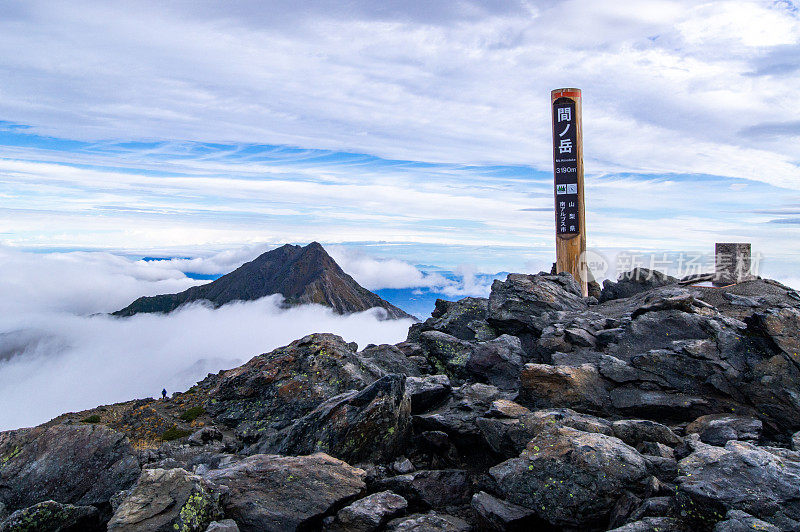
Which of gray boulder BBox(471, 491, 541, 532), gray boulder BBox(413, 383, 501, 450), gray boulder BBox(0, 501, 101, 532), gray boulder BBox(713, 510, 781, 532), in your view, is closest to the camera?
gray boulder BBox(713, 510, 781, 532)

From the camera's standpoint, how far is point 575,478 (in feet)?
34.9

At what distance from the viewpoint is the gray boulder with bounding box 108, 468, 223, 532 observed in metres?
10.2

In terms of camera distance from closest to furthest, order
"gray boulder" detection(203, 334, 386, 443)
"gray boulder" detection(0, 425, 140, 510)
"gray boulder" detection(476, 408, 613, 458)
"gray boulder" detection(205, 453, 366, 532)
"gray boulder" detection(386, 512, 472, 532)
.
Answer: "gray boulder" detection(386, 512, 472, 532) → "gray boulder" detection(205, 453, 366, 532) → "gray boulder" detection(476, 408, 613, 458) → "gray boulder" detection(0, 425, 140, 510) → "gray boulder" detection(203, 334, 386, 443)

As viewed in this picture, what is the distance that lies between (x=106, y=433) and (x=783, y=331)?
20.6 meters

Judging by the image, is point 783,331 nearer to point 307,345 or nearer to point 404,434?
point 404,434

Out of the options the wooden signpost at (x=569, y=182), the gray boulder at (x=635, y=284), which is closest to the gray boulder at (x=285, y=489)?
the gray boulder at (x=635, y=284)

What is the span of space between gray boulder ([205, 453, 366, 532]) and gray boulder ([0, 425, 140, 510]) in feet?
10.3

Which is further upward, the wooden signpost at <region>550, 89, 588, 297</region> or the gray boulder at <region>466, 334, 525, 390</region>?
the wooden signpost at <region>550, 89, 588, 297</region>

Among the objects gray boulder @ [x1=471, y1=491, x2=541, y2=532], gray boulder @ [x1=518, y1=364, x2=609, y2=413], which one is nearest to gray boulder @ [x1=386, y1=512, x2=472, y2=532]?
gray boulder @ [x1=471, y1=491, x2=541, y2=532]

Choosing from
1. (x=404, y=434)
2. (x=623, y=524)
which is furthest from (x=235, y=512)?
(x=623, y=524)

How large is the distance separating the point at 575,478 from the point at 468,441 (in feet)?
14.0

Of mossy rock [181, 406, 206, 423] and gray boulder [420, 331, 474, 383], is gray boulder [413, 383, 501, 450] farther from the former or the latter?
mossy rock [181, 406, 206, 423]

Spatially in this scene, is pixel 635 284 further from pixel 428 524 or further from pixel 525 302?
pixel 428 524

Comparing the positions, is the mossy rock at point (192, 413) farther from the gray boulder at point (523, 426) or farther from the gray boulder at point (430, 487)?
the gray boulder at point (523, 426)
